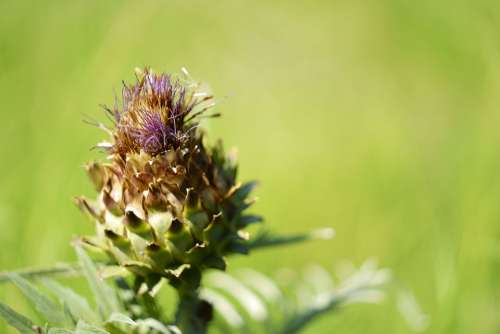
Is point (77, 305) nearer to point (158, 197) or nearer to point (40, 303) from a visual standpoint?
point (40, 303)

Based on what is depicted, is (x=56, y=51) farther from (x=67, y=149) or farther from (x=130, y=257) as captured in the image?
(x=130, y=257)

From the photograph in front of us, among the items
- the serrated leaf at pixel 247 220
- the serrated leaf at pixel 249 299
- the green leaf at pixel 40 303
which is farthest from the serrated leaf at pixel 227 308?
the green leaf at pixel 40 303

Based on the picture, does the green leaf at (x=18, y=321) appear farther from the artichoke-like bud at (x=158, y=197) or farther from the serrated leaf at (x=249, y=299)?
the serrated leaf at (x=249, y=299)

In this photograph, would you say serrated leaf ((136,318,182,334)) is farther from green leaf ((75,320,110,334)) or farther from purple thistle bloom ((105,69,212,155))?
purple thistle bloom ((105,69,212,155))

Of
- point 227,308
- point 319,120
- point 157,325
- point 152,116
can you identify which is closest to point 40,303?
point 157,325

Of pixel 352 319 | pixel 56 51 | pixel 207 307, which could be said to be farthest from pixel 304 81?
pixel 207 307
